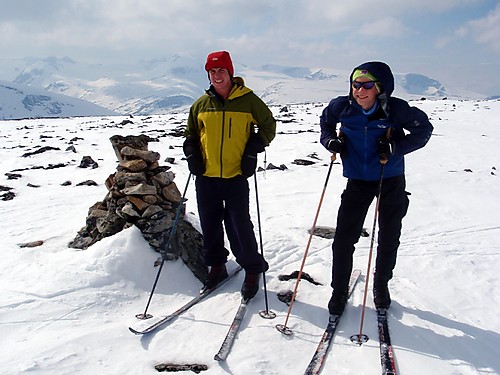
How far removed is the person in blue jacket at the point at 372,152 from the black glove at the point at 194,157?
159 cm

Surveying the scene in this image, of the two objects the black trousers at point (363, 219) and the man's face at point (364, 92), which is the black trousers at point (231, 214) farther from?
the man's face at point (364, 92)

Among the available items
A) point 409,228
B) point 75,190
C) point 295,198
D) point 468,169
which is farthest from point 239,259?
point 468,169

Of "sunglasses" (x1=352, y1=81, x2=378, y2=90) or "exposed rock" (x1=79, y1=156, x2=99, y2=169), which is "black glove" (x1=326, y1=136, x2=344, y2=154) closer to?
"sunglasses" (x1=352, y1=81, x2=378, y2=90)

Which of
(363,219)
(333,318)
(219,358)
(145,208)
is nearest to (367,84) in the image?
(363,219)

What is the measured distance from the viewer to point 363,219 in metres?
4.48

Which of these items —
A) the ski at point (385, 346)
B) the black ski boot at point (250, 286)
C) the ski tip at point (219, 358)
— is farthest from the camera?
the black ski boot at point (250, 286)

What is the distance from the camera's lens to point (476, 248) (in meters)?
7.25

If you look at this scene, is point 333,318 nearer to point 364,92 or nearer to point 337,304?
point 337,304

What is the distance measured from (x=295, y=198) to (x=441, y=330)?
650 cm

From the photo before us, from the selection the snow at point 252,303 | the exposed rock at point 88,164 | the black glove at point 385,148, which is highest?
the black glove at point 385,148

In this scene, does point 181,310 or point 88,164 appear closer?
point 181,310

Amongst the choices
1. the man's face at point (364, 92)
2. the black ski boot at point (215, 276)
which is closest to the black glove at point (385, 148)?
the man's face at point (364, 92)

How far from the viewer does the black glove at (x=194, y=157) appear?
488cm

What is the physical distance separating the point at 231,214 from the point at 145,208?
5.74ft
